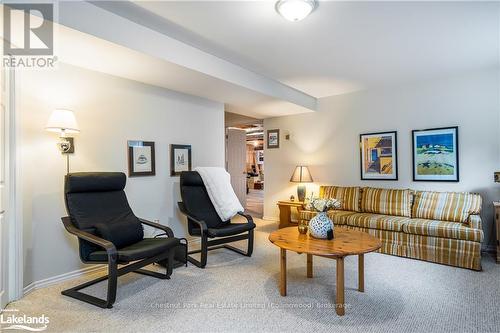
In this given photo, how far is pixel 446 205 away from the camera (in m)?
3.50

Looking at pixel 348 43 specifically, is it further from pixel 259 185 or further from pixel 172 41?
pixel 259 185

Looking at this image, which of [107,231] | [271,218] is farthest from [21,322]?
[271,218]

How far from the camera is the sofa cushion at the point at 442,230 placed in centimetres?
296

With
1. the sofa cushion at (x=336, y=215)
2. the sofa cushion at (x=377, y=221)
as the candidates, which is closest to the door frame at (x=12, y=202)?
the sofa cushion at (x=336, y=215)

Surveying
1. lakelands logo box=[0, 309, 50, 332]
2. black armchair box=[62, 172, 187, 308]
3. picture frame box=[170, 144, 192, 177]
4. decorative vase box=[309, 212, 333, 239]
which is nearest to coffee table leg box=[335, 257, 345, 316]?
decorative vase box=[309, 212, 333, 239]

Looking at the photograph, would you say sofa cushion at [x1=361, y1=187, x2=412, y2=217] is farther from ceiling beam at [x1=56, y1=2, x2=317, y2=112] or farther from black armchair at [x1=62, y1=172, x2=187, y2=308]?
black armchair at [x1=62, y1=172, x2=187, y2=308]

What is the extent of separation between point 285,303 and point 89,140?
8.47ft

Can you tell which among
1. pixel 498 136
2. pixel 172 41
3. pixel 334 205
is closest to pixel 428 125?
pixel 498 136

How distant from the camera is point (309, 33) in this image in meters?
2.58

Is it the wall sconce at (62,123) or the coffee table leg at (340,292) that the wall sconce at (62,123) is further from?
the coffee table leg at (340,292)

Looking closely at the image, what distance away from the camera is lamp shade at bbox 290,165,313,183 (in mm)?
4930

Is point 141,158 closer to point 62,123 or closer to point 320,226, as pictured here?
point 62,123

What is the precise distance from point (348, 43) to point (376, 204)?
234 cm

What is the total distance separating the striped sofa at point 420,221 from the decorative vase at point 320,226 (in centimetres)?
147
